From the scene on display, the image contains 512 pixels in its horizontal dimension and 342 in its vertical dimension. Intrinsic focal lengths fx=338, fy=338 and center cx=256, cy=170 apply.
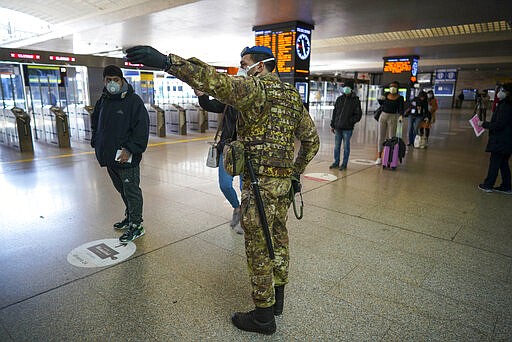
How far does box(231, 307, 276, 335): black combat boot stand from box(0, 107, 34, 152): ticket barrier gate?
28.7 feet

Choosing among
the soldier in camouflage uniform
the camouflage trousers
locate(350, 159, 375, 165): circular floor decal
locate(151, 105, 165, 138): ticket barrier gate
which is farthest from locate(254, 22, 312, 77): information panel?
the camouflage trousers

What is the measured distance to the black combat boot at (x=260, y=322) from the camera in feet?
7.16

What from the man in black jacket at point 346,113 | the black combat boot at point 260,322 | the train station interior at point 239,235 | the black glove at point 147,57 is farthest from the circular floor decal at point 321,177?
the black glove at point 147,57

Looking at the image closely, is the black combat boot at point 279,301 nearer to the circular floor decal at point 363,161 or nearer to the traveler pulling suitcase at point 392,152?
the traveler pulling suitcase at point 392,152

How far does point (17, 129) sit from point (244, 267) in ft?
27.0

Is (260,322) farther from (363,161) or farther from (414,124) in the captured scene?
(414,124)

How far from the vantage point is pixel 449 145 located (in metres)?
10.7

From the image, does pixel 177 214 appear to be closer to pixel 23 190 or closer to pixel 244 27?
pixel 23 190

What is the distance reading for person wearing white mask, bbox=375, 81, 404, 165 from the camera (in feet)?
23.8

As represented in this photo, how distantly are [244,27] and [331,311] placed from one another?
10608 mm

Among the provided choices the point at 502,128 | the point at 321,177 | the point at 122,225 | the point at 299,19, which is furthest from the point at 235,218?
the point at 299,19

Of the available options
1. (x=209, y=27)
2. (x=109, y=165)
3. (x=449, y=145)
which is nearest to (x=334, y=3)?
(x=209, y=27)

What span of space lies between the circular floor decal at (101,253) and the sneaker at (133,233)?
59mm

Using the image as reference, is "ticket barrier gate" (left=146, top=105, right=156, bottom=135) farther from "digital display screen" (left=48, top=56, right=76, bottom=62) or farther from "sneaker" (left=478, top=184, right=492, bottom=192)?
"sneaker" (left=478, top=184, right=492, bottom=192)
